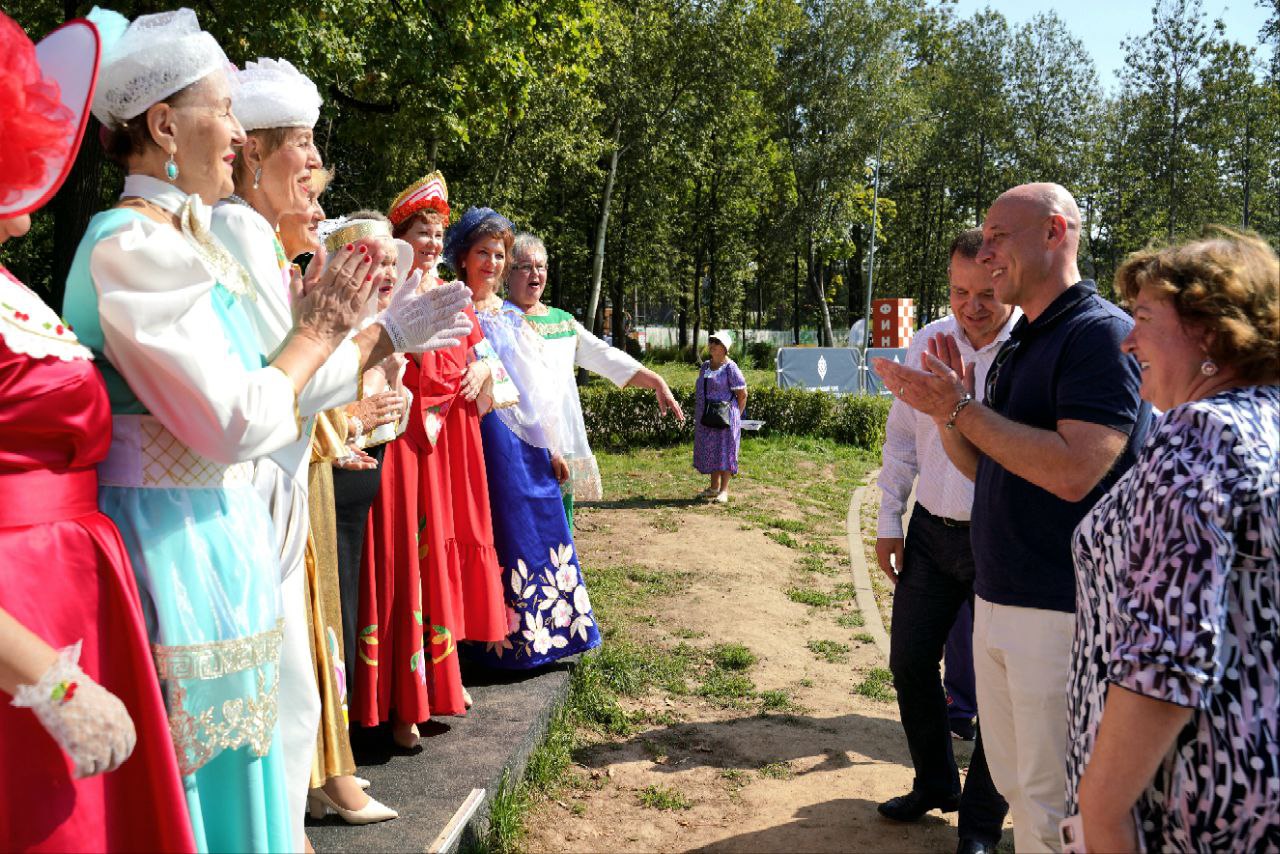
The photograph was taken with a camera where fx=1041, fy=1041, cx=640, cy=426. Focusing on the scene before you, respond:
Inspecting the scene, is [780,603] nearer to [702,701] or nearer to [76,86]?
[702,701]

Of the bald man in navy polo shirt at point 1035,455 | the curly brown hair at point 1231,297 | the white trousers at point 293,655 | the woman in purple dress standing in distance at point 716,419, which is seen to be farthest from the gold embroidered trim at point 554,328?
the woman in purple dress standing in distance at point 716,419

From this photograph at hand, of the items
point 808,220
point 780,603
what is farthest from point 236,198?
point 808,220

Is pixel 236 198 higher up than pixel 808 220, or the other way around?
pixel 808 220

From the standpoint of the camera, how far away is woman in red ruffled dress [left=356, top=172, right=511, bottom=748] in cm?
389

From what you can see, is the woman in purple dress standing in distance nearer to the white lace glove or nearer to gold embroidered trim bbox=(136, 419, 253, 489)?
gold embroidered trim bbox=(136, 419, 253, 489)

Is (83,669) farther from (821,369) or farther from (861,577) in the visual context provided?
(821,369)

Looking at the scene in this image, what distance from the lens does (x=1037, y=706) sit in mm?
2807

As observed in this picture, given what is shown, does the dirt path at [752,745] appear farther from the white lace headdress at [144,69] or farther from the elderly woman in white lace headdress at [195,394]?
the white lace headdress at [144,69]

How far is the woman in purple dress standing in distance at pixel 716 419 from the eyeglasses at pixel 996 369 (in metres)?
8.77

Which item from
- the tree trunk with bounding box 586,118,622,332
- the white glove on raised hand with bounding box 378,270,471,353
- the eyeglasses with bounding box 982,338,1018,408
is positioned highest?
the tree trunk with bounding box 586,118,622,332

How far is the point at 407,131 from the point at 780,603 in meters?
8.26

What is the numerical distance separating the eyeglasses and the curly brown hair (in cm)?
105

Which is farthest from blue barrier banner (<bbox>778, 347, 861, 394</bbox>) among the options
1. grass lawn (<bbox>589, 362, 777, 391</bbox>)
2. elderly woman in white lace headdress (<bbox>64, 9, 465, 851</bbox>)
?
elderly woman in white lace headdress (<bbox>64, 9, 465, 851</bbox>)

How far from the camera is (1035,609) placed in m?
2.81
